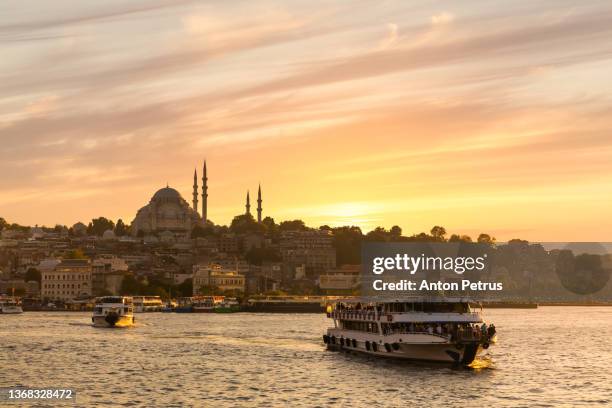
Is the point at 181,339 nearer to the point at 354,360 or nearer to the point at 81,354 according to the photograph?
the point at 81,354

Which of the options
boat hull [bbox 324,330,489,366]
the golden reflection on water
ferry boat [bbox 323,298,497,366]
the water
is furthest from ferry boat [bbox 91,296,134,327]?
the golden reflection on water

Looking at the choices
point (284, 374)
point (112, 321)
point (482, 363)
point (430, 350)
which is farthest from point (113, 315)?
point (430, 350)

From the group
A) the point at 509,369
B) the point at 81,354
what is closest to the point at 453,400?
the point at 509,369

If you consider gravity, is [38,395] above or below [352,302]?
below

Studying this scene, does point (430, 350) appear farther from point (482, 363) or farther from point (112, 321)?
point (112, 321)

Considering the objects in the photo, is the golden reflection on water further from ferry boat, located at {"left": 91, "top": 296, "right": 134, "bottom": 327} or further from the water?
ferry boat, located at {"left": 91, "top": 296, "right": 134, "bottom": 327}

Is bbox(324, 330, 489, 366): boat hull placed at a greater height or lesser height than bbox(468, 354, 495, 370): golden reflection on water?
greater
